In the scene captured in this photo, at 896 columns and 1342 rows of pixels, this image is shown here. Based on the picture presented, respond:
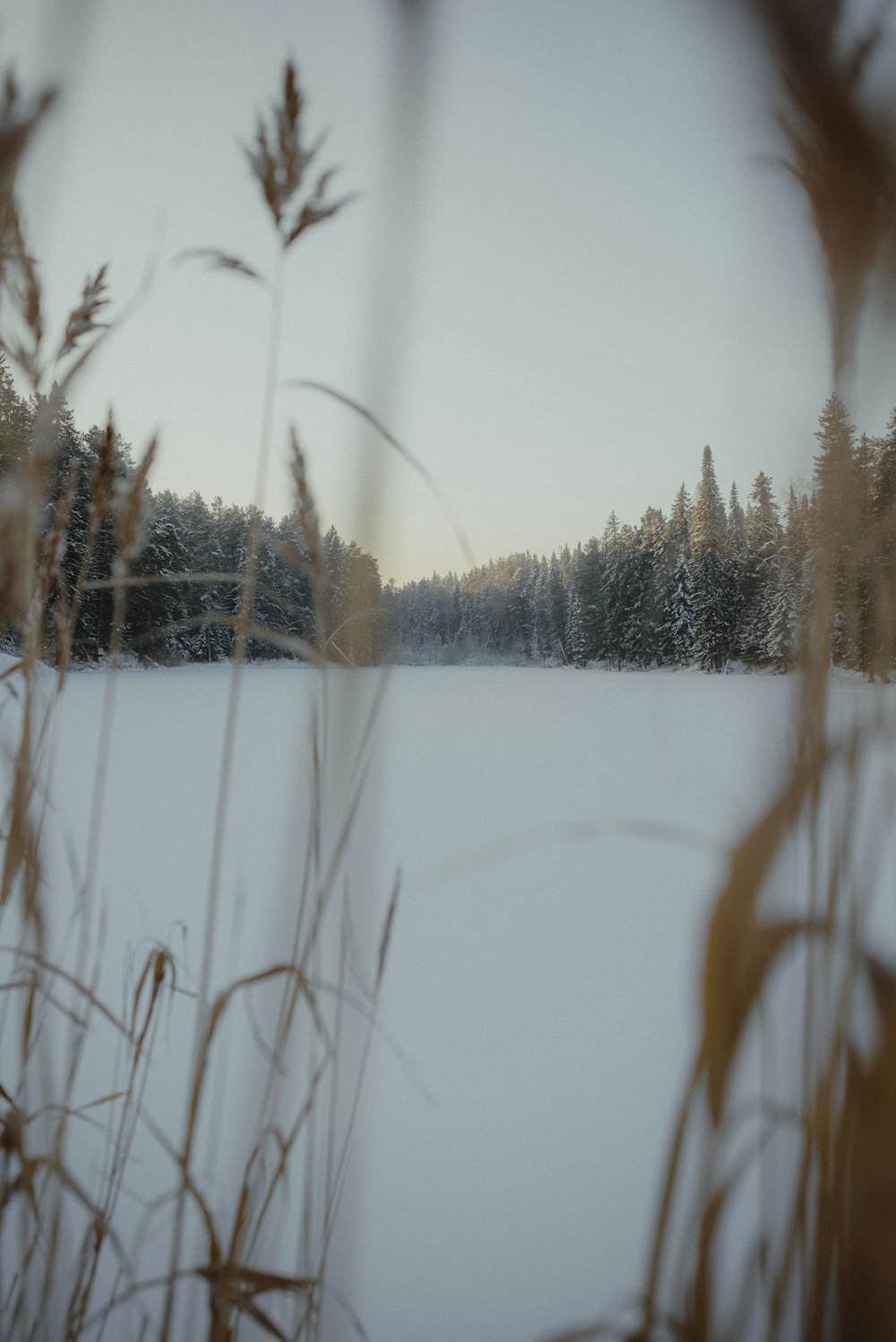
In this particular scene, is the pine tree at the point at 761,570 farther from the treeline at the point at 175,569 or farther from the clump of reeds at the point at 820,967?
the treeline at the point at 175,569

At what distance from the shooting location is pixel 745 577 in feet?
1.03

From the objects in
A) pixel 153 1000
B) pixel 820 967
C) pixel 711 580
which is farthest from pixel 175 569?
pixel 820 967

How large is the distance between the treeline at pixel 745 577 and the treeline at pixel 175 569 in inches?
1.5

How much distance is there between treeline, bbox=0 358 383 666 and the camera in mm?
351

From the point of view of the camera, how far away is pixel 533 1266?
19.7 inches

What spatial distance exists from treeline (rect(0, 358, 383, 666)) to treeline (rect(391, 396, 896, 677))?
1.5 inches

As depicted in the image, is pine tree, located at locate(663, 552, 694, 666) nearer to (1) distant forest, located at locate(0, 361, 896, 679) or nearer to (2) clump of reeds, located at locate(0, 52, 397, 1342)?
(1) distant forest, located at locate(0, 361, 896, 679)

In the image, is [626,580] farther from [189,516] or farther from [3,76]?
[189,516]

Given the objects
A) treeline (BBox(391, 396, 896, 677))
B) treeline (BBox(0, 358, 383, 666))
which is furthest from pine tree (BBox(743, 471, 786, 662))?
treeline (BBox(0, 358, 383, 666))

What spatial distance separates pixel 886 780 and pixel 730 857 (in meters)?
0.14

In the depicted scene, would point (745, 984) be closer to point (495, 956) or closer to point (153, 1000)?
point (153, 1000)

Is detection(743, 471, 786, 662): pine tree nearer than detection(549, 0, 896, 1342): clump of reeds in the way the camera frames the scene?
No

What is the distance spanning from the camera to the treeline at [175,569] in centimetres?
35

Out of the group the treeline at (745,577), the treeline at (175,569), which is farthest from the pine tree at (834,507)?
the treeline at (175,569)
